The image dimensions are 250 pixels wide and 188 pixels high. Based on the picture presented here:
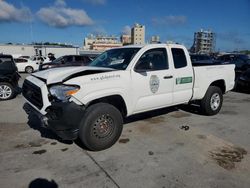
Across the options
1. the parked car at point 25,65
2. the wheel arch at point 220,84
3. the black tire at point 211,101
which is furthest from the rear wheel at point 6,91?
the parked car at point 25,65

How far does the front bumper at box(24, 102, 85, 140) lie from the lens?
3.84m

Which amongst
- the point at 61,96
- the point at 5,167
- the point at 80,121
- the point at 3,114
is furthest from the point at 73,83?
the point at 3,114

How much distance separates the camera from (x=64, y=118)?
384cm

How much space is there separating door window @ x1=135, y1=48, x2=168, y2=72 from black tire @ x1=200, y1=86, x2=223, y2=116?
184cm

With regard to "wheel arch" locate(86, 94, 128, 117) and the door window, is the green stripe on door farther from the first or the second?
"wheel arch" locate(86, 94, 128, 117)

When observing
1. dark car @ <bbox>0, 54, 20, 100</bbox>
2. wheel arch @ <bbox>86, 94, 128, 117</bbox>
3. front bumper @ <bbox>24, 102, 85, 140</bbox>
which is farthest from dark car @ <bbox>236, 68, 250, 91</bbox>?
dark car @ <bbox>0, 54, 20, 100</bbox>

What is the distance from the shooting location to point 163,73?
5219mm

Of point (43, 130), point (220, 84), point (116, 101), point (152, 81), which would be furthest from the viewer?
point (220, 84)

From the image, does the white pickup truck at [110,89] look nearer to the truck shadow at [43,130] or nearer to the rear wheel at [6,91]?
the truck shadow at [43,130]

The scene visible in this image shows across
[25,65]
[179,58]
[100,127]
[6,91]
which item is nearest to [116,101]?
[100,127]

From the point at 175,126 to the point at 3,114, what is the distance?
4.79 meters

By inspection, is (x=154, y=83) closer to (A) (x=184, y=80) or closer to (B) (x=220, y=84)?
(A) (x=184, y=80)

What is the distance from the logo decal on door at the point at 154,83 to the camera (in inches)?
196

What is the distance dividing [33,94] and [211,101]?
4.57 metres
